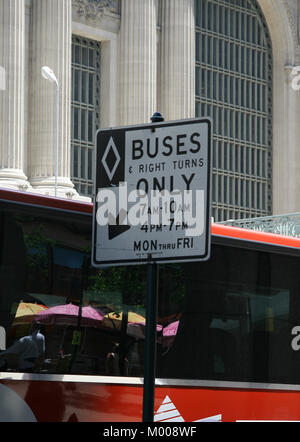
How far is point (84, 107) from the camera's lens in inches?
1629

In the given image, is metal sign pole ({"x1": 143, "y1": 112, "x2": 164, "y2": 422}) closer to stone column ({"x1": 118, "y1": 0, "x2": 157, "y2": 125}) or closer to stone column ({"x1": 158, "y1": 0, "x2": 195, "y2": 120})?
stone column ({"x1": 118, "y1": 0, "x2": 157, "y2": 125})

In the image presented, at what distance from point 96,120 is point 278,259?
30164mm

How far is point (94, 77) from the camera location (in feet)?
138

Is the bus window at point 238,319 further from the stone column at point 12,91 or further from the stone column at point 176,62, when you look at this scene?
the stone column at point 176,62

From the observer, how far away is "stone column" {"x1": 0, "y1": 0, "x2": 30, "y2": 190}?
1387 inches


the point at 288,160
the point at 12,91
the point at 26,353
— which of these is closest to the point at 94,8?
the point at 12,91

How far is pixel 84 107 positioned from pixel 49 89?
145 inches

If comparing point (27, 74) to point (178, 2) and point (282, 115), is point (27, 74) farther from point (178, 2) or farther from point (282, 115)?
point (282, 115)

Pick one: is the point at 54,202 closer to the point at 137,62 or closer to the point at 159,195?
the point at 159,195

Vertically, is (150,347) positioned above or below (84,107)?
below

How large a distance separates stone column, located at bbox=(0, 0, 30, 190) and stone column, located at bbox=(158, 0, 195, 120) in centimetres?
794

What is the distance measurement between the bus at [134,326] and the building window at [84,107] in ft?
93.5

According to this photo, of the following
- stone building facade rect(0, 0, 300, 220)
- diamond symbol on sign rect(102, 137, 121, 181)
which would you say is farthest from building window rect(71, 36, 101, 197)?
diamond symbol on sign rect(102, 137, 121, 181)
